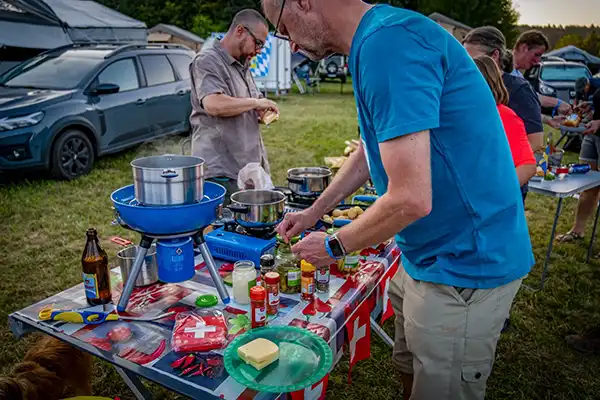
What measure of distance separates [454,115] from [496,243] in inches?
17.8

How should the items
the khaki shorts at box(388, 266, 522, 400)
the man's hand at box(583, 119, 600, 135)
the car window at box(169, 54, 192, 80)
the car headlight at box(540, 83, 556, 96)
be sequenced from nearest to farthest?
the khaki shorts at box(388, 266, 522, 400)
the man's hand at box(583, 119, 600, 135)
the car window at box(169, 54, 192, 80)
the car headlight at box(540, 83, 556, 96)

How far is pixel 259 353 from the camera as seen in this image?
1461mm

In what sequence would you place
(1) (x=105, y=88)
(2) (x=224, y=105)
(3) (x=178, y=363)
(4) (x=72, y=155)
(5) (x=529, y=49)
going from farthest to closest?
1. (1) (x=105, y=88)
2. (4) (x=72, y=155)
3. (5) (x=529, y=49)
4. (2) (x=224, y=105)
5. (3) (x=178, y=363)

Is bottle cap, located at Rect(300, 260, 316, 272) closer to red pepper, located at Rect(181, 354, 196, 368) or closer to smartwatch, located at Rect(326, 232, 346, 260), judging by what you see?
smartwatch, located at Rect(326, 232, 346, 260)

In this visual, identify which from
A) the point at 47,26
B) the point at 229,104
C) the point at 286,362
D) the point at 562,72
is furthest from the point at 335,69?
the point at 286,362

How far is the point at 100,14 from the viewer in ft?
39.8

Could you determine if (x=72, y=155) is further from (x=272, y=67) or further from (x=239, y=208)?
(x=272, y=67)

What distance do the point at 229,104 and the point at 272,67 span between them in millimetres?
14794

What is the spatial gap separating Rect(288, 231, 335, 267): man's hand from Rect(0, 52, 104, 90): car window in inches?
249

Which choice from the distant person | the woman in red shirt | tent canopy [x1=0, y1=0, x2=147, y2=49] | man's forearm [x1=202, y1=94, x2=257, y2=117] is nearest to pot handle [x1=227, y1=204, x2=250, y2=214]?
man's forearm [x1=202, y1=94, x2=257, y2=117]

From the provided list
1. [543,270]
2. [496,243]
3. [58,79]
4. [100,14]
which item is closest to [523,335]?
[543,270]

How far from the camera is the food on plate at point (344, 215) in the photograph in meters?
2.60

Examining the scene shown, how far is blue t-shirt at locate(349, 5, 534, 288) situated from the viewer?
1229 millimetres

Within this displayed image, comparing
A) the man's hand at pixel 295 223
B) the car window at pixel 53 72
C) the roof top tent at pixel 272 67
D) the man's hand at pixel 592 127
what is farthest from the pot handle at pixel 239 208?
the roof top tent at pixel 272 67
